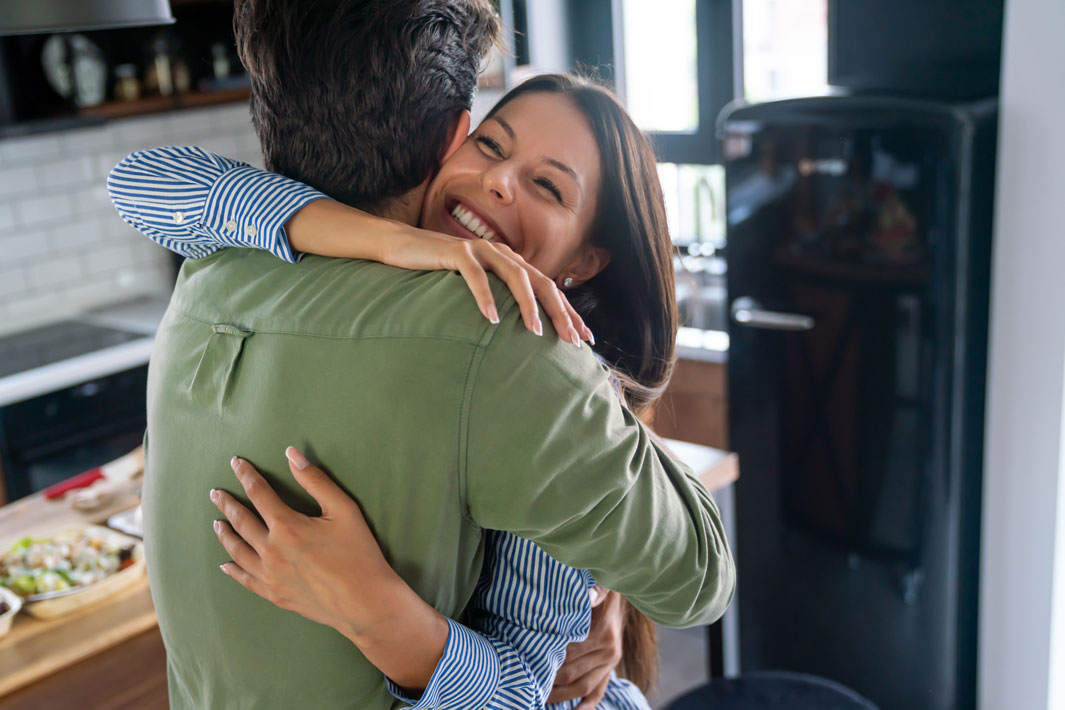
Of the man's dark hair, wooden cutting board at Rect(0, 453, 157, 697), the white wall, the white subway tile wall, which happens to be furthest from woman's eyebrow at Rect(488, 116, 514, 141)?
the white subway tile wall

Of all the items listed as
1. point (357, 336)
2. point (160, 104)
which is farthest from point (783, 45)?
point (357, 336)

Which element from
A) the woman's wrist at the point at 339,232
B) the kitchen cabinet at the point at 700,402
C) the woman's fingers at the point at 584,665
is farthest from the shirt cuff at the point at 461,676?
the kitchen cabinet at the point at 700,402

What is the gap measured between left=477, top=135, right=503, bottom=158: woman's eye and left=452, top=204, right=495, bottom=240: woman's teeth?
3.5 inches

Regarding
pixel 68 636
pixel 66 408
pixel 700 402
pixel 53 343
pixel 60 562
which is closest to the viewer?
pixel 68 636

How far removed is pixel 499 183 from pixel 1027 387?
1680 millimetres

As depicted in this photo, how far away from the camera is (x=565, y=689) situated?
1300mm

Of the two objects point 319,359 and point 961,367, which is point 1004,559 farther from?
point 319,359

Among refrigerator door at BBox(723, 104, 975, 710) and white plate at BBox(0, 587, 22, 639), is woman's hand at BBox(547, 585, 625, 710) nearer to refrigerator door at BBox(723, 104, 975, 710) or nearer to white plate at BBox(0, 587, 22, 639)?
white plate at BBox(0, 587, 22, 639)

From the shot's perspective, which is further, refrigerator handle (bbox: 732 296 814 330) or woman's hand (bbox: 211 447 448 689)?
refrigerator handle (bbox: 732 296 814 330)

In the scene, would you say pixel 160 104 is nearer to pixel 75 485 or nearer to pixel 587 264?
pixel 75 485

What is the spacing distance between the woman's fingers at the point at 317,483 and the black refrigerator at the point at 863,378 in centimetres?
185

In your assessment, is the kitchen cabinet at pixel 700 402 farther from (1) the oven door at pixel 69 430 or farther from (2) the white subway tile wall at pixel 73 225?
(2) the white subway tile wall at pixel 73 225

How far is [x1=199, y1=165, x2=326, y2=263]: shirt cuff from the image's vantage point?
3.13 feet

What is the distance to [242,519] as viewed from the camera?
928 millimetres
